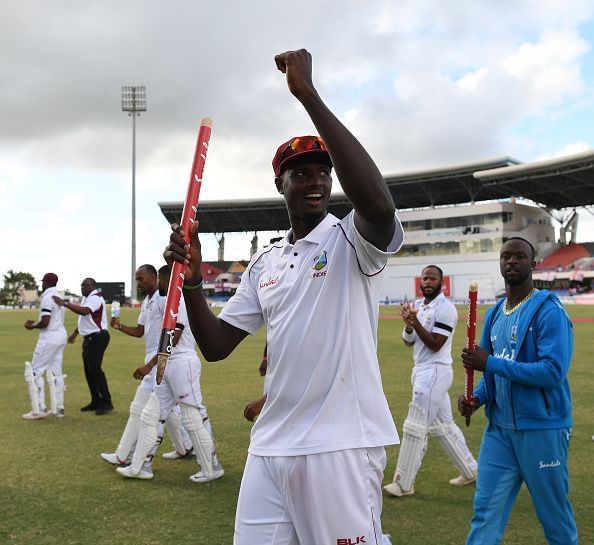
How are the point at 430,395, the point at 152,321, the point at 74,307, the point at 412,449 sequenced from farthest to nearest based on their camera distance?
the point at 74,307 → the point at 152,321 → the point at 430,395 → the point at 412,449

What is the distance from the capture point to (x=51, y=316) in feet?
33.0

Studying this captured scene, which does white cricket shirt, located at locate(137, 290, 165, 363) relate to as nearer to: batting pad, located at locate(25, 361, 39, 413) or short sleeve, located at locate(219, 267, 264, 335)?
batting pad, located at locate(25, 361, 39, 413)

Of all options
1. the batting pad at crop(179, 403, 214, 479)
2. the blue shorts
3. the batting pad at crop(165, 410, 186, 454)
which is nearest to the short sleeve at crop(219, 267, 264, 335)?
the blue shorts

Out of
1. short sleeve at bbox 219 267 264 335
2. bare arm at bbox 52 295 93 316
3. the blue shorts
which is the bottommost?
the blue shorts

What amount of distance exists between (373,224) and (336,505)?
103 centimetres

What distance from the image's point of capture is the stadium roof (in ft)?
185

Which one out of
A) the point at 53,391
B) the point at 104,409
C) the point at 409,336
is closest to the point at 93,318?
the point at 53,391

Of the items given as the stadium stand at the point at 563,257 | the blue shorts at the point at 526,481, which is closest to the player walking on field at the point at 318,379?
the blue shorts at the point at 526,481

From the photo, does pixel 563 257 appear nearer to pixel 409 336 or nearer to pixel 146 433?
pixel 409 336

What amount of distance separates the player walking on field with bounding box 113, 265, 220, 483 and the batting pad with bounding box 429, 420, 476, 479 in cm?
224

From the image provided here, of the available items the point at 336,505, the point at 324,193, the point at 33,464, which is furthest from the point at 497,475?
the point at 33,464

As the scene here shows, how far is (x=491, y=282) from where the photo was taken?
64125mm

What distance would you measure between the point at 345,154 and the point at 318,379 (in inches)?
33.7

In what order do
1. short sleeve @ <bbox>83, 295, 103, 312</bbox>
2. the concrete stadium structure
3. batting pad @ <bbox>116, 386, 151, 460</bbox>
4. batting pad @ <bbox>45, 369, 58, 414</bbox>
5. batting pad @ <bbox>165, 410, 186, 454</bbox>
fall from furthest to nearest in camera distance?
the concrete stadium structure < short sleeve @ <bbox>83, 295, 103, 312</bbox> < batting pad @ <bbox>45, 369, 58, 414</bbox> < batting pad @ <bbox>165, 410, 186, 454</bbox> < batting pad @ <bbox>116, 386, 151, 460</bbox>
